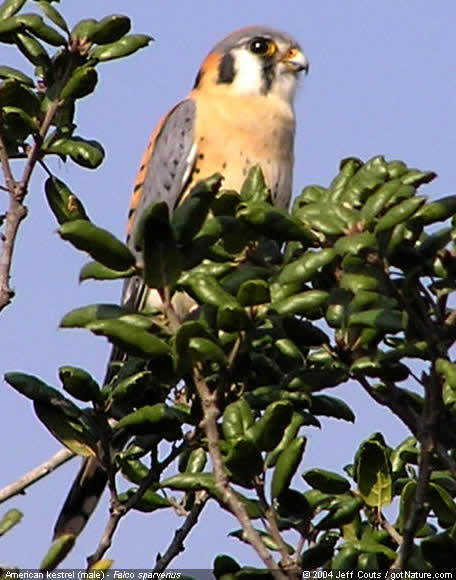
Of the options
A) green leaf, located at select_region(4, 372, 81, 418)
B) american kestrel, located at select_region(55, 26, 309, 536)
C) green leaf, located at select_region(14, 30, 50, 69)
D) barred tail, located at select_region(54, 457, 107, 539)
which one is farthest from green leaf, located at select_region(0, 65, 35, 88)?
american kestrel, located at select_region(55, 26, 309, 536)

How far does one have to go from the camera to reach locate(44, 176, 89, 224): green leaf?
2.57 metres

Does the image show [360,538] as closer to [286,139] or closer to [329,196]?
[329,196]

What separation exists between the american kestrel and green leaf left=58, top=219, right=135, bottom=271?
234 centimetres

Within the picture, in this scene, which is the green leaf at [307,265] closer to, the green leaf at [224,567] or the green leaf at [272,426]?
the green leaf at [272,426]

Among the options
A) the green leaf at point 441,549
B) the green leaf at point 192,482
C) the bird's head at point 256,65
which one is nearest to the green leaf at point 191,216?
the green leaf at point 192,482

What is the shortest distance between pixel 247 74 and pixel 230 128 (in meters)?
0.45

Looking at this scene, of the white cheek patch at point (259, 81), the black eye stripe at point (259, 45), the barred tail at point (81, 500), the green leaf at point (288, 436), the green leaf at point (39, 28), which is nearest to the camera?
the green leaf at point (288, 436)

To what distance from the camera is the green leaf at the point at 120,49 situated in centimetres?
279

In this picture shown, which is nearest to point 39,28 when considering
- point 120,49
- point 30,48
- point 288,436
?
point 30,48

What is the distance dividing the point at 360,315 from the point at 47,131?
994 mm

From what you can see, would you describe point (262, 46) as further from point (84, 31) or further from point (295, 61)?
point (84, 31)

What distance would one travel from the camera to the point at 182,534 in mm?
2527

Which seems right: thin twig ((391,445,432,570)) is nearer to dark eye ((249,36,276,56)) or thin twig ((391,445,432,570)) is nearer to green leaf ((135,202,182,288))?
green leaf ((135,202,182,288))

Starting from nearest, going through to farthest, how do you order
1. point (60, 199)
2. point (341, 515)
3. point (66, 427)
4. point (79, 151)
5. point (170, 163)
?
1. point (341, 515)
2. point (66, 427)
3. point (60, 199)
4. point (79, 151)
5. point (170, 163)
